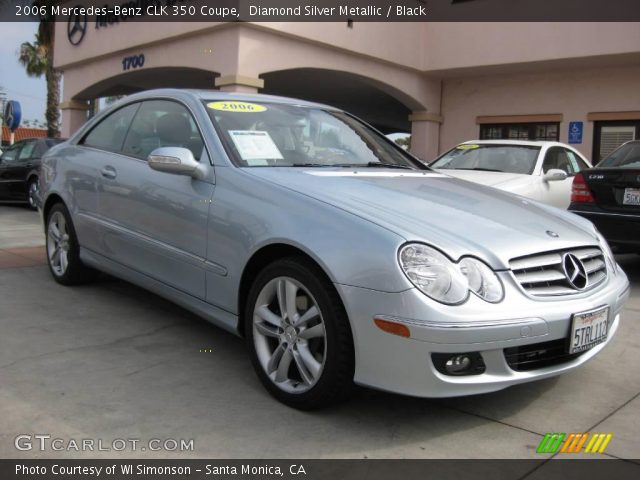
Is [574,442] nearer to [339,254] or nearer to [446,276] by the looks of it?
[446,276]

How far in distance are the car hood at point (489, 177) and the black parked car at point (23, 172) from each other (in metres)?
8.21

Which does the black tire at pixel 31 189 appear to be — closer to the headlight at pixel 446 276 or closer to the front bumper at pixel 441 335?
the front bumper at pixel 441 335

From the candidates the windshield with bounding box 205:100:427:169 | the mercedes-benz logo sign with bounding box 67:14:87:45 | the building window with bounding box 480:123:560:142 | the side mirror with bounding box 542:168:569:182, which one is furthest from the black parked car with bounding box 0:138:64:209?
the building window with bounding box 480:123:560:142

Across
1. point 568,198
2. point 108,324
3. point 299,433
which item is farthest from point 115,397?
point 568,198

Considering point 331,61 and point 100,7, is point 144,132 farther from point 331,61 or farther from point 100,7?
point 100,7

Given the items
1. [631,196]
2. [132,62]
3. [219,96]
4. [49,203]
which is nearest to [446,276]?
[219,96]

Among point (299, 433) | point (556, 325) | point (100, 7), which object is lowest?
point (299, 433)

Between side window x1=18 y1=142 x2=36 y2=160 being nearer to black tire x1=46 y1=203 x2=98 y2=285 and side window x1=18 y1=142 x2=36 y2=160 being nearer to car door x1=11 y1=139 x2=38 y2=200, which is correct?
car door x1=11 y1=139 x2=38 y2=200

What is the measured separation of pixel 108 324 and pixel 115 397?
124 centimetres

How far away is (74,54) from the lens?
16.0m

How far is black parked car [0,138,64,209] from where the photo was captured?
39.0 ft

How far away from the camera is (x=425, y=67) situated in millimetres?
15094

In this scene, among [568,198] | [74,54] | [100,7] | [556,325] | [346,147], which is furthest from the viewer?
[74,54]

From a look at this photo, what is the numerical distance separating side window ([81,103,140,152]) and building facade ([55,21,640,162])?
6.74 m
